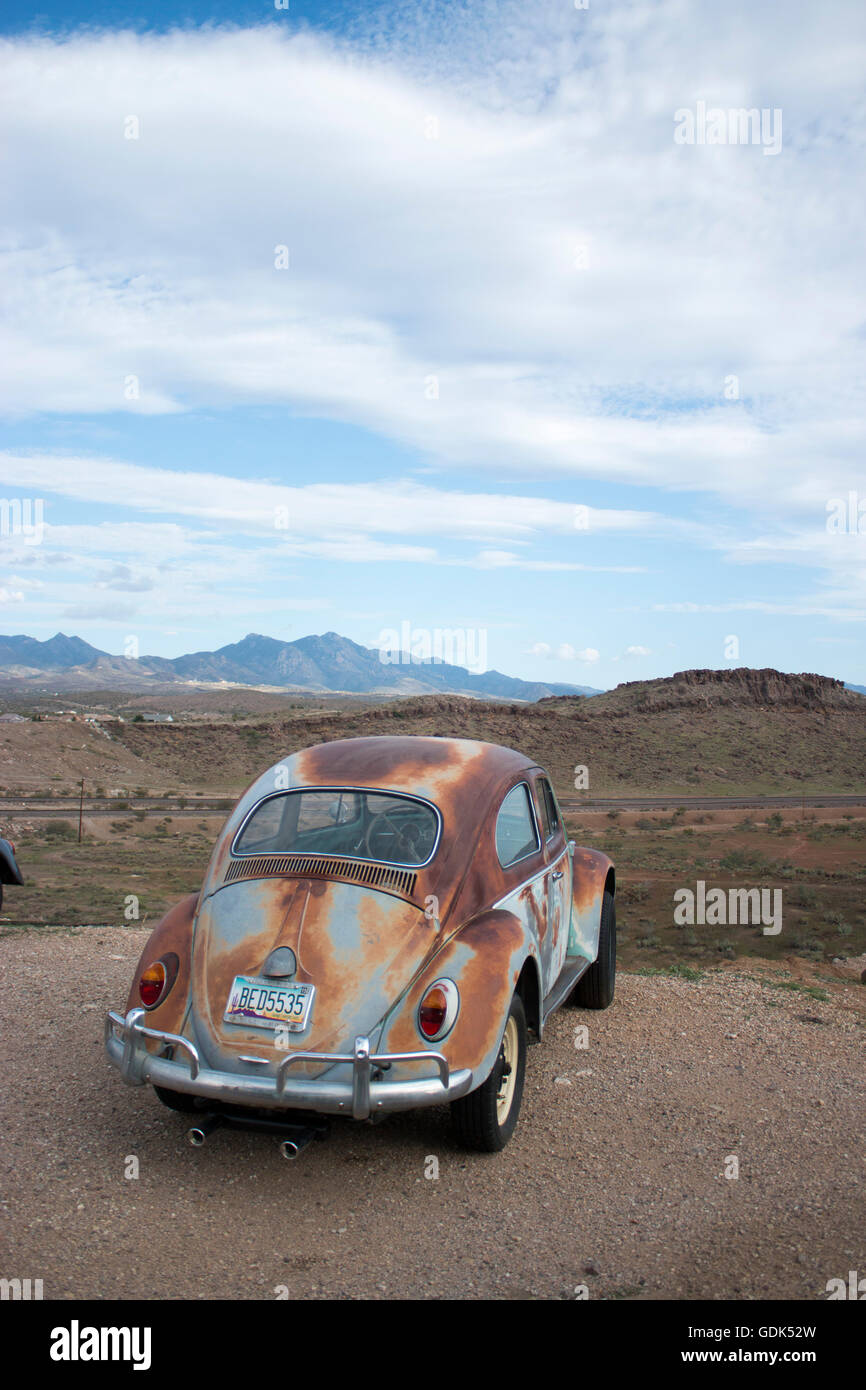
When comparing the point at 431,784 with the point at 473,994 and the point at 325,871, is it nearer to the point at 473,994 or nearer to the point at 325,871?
the point at 325,871

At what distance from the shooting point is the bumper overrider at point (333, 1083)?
160 inches

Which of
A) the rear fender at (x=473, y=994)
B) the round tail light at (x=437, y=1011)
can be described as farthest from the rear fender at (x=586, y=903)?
A: the round tail light at (x=437, y=1011)

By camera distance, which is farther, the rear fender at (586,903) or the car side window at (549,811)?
the rear fender at (586,903)

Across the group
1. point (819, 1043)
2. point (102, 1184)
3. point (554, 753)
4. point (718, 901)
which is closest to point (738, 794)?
point (554, 753)

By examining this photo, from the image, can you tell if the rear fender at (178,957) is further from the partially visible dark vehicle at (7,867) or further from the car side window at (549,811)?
the partially visible dark vehicle at (7,867)

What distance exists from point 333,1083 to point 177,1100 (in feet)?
4.12

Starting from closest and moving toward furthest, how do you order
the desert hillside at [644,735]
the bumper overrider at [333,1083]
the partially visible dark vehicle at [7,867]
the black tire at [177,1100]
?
the bumper overrider at [333,1083], the black tire at [177,1100], the partially visible dark vehicle at [7,867], the desert hillside at [644,735]

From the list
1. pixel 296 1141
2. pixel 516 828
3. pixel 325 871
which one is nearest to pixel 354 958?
pixel 325 871

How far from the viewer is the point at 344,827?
5297mm

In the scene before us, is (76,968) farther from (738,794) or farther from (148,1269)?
(738,794)

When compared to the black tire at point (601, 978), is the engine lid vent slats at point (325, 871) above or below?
above

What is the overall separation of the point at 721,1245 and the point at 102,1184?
8.79 feet

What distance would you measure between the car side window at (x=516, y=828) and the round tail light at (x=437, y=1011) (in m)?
1.08

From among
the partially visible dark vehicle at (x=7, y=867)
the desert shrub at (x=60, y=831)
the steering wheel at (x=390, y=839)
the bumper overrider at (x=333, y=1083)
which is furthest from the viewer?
the desert shrub at (x=60, y=831)
